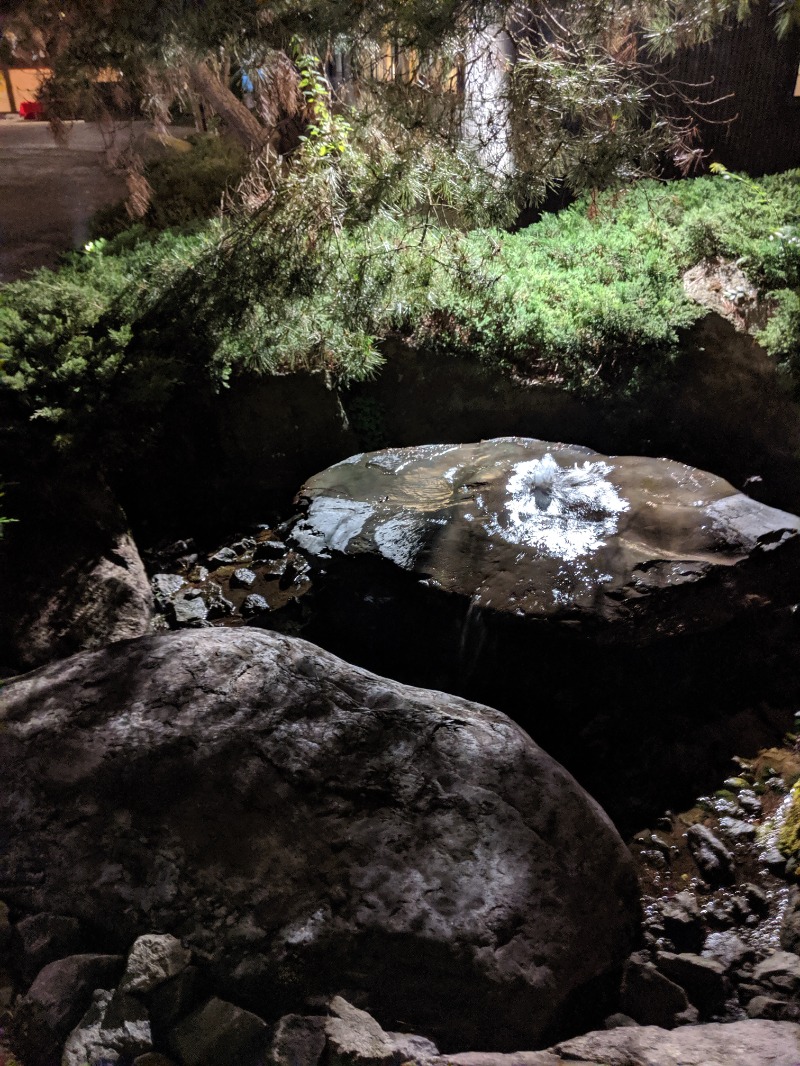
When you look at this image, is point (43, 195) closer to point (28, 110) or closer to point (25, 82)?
point (28, 110)

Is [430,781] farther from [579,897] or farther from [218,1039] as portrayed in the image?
[218,1039]

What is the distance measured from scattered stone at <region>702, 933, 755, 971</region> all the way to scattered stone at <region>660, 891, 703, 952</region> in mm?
46

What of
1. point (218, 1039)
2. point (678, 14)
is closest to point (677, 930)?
point (218, 1039)

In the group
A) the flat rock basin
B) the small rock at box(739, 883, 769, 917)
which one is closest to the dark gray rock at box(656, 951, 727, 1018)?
the small rock at box(739, 883, 769, 917)

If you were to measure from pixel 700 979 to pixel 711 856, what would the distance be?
722 mm

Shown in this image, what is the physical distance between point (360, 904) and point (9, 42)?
4.60 m

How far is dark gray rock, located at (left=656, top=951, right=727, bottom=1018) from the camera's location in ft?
9.68

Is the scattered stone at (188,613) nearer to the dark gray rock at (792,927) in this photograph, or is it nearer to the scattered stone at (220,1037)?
the scattered stone at (220,1037)

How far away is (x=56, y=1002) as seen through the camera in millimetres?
2328

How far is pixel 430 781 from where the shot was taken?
2938 mm

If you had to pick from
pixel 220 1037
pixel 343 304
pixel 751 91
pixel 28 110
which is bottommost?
pixel 220 1037

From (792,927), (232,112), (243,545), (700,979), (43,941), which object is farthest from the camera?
(232,112)

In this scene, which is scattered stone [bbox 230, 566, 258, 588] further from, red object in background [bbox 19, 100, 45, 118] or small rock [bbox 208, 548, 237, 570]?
red object in background [bbox 19, 100, 45, 118]

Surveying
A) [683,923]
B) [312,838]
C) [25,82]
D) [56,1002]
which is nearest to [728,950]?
[683,923]
